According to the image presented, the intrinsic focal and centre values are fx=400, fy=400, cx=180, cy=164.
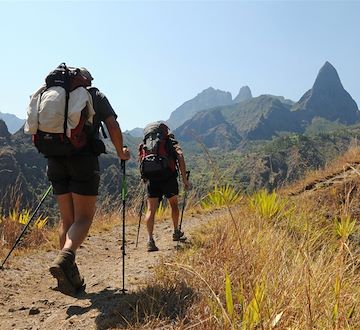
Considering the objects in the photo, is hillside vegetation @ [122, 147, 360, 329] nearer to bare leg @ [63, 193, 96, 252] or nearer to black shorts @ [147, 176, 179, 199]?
bare leg @ [63, 193, 96, 252]

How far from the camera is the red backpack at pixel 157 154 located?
17.9 ft

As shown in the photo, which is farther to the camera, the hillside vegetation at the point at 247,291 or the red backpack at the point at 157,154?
the red backpack at the point at 157,154

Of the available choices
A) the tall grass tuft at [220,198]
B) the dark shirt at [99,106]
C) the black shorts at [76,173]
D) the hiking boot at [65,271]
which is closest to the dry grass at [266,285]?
the hiking boot at [65,271]

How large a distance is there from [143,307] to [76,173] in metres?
1.33

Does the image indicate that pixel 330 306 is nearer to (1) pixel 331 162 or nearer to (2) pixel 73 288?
(2) pixel 73 288

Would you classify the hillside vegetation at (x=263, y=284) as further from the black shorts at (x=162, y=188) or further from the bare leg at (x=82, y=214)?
the black shorts at (x=162, y=188)

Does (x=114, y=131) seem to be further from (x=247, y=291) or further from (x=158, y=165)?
(x=158, y=165)

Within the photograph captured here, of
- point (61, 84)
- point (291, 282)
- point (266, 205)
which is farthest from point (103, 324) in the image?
point (266, 205)

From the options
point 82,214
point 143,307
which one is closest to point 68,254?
point 82,214

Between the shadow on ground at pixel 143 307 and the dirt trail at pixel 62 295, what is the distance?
0.05 ft

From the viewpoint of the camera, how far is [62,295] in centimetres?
385

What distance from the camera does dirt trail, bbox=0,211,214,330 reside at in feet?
9.98

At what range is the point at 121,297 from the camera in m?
3.21

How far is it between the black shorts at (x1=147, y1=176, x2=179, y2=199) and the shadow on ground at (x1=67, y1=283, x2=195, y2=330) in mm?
2544
